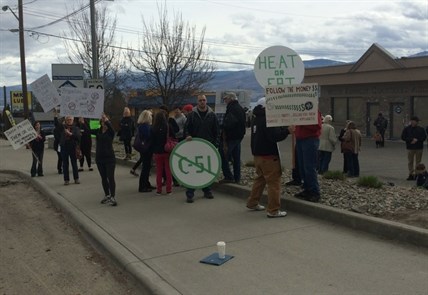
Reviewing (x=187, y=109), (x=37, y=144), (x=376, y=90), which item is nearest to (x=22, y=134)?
(x=37, y=144)

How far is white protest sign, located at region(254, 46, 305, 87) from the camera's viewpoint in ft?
26.6

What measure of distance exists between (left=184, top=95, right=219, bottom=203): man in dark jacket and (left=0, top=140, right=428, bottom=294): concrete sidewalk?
109 centimetres

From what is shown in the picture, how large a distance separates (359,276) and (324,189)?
3711 mm

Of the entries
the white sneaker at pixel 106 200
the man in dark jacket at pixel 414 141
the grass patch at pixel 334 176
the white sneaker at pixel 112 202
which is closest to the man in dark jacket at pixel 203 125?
the white sneaker at pixel 112 202

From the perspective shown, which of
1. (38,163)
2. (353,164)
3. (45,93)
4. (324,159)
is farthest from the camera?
(353,164)

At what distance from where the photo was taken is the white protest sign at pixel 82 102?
35.0ft

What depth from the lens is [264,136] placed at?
23.9 feet

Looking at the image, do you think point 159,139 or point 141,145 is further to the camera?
A: point 141,145

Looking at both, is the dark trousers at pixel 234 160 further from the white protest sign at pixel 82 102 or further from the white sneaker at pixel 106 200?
the white protest sign at pixel 82 102

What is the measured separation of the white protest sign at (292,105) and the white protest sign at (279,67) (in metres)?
0.67

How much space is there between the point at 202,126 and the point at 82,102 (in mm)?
3557

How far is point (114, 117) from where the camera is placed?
42.8 meters

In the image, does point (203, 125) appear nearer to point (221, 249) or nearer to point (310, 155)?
point (310, 155)

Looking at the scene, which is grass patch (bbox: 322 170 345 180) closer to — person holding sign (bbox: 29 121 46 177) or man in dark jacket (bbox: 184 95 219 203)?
man in dark jacket (bbox: 184 95 219 203)
